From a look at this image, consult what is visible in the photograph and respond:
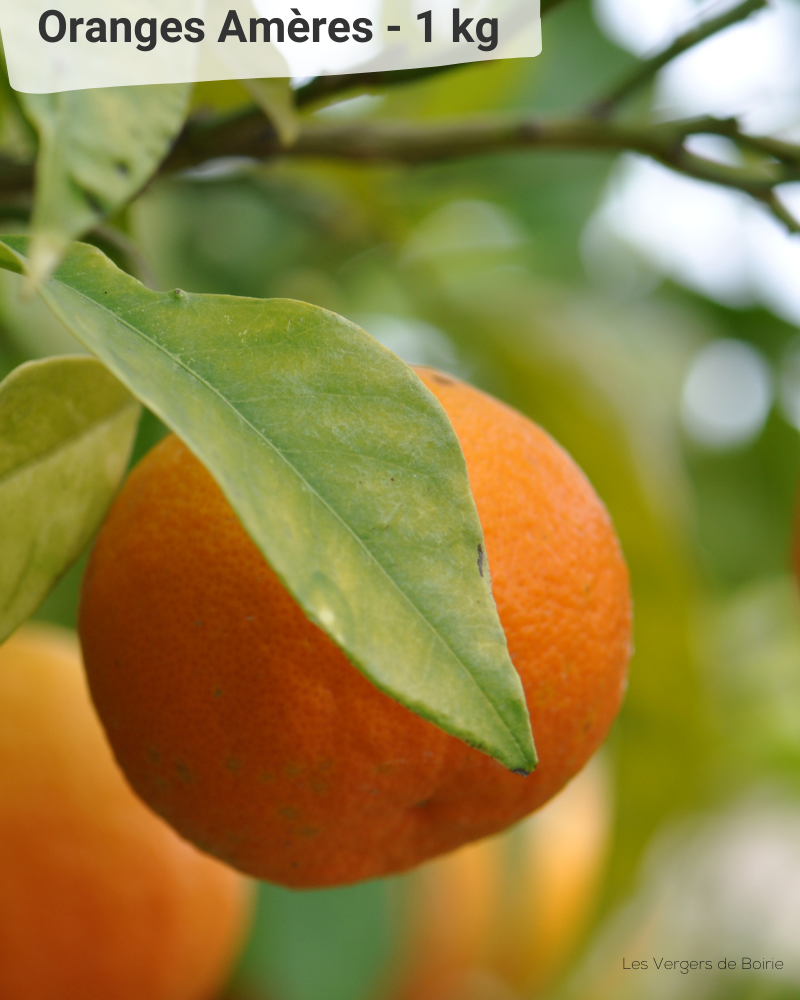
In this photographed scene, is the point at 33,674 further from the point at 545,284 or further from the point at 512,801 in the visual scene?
the point at 545,284

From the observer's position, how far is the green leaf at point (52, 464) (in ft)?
1.35

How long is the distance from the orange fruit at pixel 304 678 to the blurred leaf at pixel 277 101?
0.14 metres

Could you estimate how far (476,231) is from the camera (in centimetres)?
160

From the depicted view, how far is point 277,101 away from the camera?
0.51 meters

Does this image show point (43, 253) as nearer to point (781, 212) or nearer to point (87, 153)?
point (87, 153)

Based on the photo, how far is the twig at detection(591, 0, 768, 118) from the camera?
612mm

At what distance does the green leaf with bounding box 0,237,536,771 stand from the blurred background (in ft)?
1.65

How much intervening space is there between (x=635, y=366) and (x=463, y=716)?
1098mm

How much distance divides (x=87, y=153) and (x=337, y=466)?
125 mm

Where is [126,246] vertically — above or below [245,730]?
above

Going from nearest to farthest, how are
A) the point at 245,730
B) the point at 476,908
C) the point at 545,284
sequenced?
the point at 245,730
the point at 476,908
the point at 545,284

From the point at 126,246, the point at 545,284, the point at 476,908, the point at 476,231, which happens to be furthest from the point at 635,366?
the point at 126,246

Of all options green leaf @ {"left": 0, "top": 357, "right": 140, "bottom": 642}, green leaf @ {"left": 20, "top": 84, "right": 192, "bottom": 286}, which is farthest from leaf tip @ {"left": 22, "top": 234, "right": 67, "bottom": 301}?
green leaf @ {"left": 0, "top": 357, "right": 140, "bottom": 642}

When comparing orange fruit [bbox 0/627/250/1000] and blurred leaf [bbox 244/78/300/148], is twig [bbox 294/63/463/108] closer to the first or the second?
blurred leaf [bbox 244/78/300/148]
